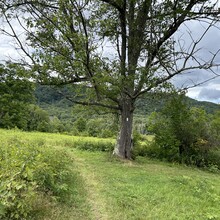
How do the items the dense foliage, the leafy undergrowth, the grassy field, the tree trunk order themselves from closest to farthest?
the leafy undergrowth
the grassy field
the tree trunk
the dense foliage

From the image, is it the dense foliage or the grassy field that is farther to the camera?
the dense foliage

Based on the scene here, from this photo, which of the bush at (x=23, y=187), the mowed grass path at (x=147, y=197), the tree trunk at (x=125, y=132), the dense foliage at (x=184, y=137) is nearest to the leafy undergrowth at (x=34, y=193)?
the bush at (x=23, y=187)

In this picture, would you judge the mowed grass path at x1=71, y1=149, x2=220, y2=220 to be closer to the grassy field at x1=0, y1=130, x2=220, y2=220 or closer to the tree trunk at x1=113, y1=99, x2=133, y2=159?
the grassy field at x1=0, y1=130, x2=220, y2=220

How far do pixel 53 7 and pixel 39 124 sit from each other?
4374cm

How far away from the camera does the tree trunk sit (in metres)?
14.0

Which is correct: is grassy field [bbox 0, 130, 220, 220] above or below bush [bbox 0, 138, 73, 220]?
below

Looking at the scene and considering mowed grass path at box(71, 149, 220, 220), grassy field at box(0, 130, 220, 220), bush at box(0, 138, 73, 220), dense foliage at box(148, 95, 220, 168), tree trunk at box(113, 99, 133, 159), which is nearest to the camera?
bush at box(0, 138, 73, 220)

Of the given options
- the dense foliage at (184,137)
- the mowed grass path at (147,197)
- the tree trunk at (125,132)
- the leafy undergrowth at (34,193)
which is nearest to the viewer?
the leafy undergrowth at (34,193)

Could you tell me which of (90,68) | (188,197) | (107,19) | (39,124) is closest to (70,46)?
(90,68)

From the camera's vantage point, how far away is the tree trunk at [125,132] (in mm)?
13977

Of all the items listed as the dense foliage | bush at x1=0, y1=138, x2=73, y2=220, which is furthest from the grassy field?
the dense foliage

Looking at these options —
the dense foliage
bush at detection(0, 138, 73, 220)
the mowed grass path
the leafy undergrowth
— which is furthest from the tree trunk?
bush at detection(0, 138, 73, 220)

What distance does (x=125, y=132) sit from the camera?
46.1 feet

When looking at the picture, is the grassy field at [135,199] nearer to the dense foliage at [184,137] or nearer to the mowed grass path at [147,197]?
the mowed grass path at [147,197]
